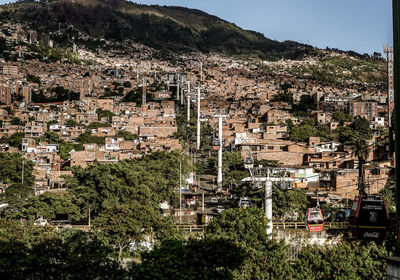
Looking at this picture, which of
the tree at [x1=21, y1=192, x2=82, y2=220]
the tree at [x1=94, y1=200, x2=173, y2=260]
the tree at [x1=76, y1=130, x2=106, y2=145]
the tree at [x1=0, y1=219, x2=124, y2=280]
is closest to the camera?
the tree at [x1=0, y1=219, x2=124, y2=280]

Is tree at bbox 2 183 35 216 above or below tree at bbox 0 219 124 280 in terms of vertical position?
below

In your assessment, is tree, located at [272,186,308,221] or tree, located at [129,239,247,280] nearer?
tree, located at [129,239,247,280]

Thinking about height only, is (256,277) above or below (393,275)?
below

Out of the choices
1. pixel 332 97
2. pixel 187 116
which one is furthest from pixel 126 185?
pixel 332 97

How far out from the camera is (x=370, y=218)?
16188mm

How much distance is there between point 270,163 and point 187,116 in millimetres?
41838

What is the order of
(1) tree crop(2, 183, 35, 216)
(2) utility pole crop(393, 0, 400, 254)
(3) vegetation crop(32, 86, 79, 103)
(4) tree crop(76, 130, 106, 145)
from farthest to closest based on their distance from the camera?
(3) vegetation crop(32, 86, 79, 103) < (4) tree crop(76, 130, 106, 145) < (1) tree crop(2, 183, 35, 216) < (2) utility pole crop(393, 0, 400, 254)

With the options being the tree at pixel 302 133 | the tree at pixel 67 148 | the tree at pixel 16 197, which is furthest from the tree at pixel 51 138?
the tree at pixel 302 133

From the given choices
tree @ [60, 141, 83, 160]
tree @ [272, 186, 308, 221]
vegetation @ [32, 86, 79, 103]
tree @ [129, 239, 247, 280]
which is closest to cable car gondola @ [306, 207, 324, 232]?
tree @ [129, 239, 247, 280]

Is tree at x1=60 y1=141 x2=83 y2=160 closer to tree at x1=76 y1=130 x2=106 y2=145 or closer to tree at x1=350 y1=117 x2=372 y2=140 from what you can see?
tree at x1=76 y1=130 x2=106 y2=145

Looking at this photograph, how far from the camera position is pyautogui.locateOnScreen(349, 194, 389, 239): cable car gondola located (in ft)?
52.6

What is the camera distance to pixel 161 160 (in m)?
46.8

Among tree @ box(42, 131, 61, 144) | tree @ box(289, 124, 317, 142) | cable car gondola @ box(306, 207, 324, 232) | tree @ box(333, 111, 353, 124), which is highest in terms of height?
tree @ box(333, 111, 353, 124)

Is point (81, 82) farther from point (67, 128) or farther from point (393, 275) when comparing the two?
point (393, 275)
